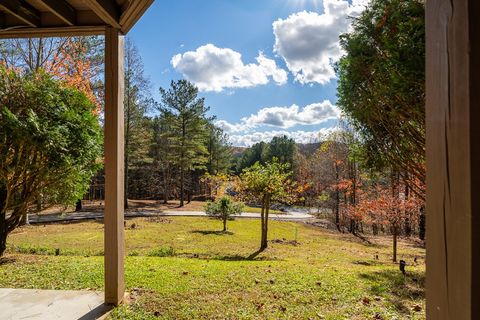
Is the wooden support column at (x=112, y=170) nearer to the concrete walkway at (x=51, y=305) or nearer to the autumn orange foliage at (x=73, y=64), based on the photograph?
the concrete walkway at (x=51, y=305)

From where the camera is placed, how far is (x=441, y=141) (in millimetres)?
603

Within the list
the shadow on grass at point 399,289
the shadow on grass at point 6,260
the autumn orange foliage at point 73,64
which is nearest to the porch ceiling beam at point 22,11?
the shadow on grass at point 6,260

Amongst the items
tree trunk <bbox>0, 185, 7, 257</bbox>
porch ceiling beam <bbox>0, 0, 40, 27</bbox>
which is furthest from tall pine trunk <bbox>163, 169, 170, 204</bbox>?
porch ceiling beam <bbox>0, 0, 40, 27</bbox>

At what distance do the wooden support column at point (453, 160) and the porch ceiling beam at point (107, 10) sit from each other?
2594mm

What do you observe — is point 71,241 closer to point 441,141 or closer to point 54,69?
point 54,69

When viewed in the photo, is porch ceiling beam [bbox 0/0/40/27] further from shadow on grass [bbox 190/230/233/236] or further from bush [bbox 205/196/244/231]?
bush [bbox 205/196/244/231]

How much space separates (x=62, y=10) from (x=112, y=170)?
160cm

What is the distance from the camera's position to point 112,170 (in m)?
2.81

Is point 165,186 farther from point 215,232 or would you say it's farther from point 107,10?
point 107,10

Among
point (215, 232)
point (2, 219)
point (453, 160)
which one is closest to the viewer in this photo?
point (453, 160)

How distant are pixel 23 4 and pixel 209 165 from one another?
78.1ft

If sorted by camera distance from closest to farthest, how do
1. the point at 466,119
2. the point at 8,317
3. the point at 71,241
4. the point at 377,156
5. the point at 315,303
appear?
the point at 466,119 < the point at 8,317 < the point at 315,303 < the point at 377,156 < the point at 71,241

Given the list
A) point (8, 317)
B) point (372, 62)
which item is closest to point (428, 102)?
point (8, 317)

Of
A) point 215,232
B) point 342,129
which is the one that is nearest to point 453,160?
point 215,232
